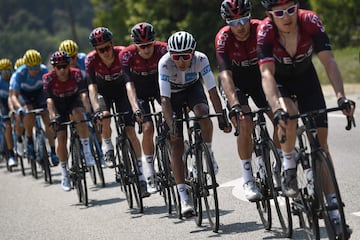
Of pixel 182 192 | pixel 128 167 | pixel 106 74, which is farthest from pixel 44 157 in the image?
pixel 182 192

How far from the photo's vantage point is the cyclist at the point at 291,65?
7441 mm

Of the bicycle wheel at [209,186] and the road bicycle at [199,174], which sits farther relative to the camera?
the road bicycle at [199,174]

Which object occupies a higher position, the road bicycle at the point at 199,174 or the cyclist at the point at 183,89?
the cyclist at the point at 183,89

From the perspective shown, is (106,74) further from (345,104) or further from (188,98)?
(345,104)

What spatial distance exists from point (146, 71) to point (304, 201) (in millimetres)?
4498

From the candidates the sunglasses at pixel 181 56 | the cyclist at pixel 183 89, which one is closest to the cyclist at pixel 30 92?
the cyclist at pixel 183 89

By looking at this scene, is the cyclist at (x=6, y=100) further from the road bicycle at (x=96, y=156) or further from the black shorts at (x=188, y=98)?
the black shorts at (x=188, y=98)

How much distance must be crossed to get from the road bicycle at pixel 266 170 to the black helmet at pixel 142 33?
239 centimetres

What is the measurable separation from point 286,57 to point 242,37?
1.59 meters

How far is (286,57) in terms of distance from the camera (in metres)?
7.78

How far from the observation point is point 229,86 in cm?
895

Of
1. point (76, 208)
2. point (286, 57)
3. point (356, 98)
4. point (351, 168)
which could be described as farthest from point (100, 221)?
point (356, 98)

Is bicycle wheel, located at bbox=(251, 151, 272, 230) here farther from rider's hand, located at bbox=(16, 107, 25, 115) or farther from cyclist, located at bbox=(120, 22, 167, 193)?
rider's hand, located at bbox=(16, 107, 25, 115)

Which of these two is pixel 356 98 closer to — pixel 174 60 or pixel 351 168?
pixel 351 168
